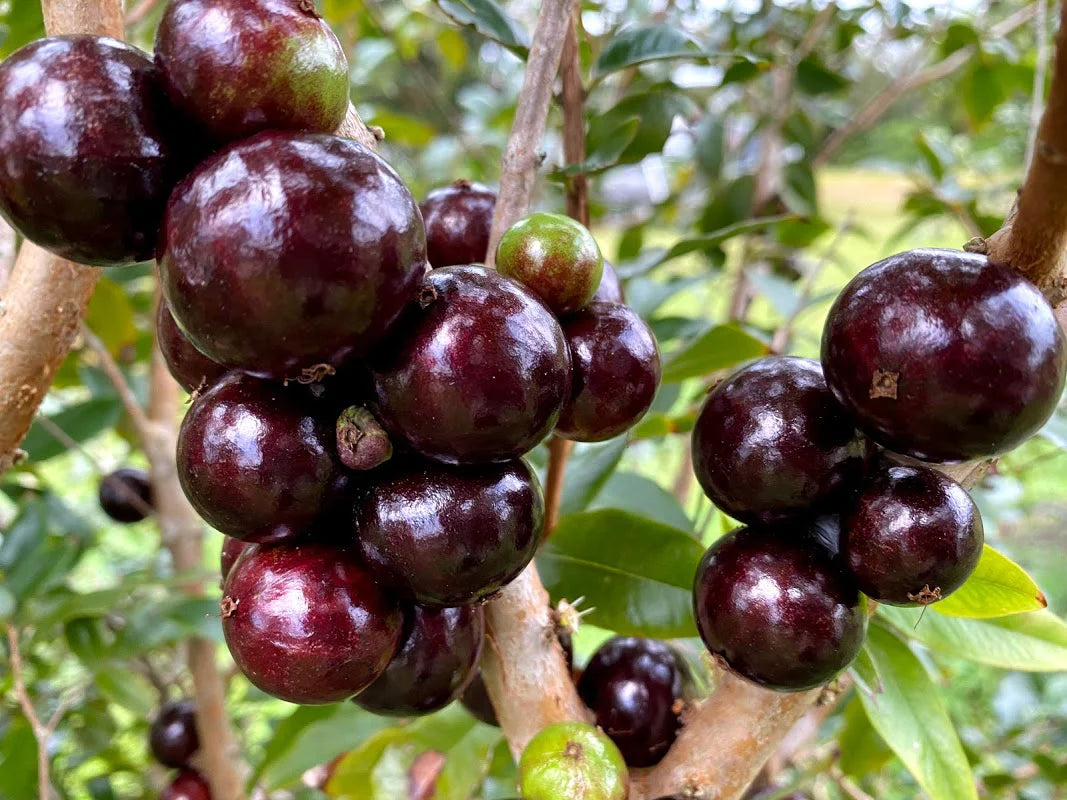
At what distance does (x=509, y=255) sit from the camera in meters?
0.46

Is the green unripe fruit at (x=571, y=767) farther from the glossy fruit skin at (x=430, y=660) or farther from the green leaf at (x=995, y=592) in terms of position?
the green leaf at (x=995, y=592)

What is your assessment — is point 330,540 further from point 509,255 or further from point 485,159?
point 485,159

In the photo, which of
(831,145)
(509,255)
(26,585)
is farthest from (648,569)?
(831,145)

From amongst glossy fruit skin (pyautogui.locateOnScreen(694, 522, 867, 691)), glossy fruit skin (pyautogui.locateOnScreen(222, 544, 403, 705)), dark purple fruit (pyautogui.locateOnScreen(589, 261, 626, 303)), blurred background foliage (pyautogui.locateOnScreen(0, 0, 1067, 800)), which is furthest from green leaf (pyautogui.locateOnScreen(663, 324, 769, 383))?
glossy fruit skin (pyautogui.locateOnScreen(222, 544, 403, 705))

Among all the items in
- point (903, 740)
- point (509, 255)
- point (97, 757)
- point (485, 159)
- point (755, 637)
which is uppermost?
point (509, 255)

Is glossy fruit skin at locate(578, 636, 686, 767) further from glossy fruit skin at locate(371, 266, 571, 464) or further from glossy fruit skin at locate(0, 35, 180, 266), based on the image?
glossy fruit skin at locate(0, 35, 180, 266)

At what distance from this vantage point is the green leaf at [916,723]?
59 cm

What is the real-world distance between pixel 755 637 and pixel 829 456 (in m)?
0.11

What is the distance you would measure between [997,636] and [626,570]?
0.29 metres

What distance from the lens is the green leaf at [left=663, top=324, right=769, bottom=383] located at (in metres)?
0.75

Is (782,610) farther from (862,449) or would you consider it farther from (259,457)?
(259,457)

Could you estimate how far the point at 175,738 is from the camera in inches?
41.3

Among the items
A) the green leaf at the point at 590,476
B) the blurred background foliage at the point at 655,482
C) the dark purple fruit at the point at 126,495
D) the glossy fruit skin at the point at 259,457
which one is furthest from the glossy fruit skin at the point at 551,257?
the dark purple fruit at the point at 126,495

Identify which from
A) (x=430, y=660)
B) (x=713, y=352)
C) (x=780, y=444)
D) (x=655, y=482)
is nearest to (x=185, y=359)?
(x=430, y=660)
